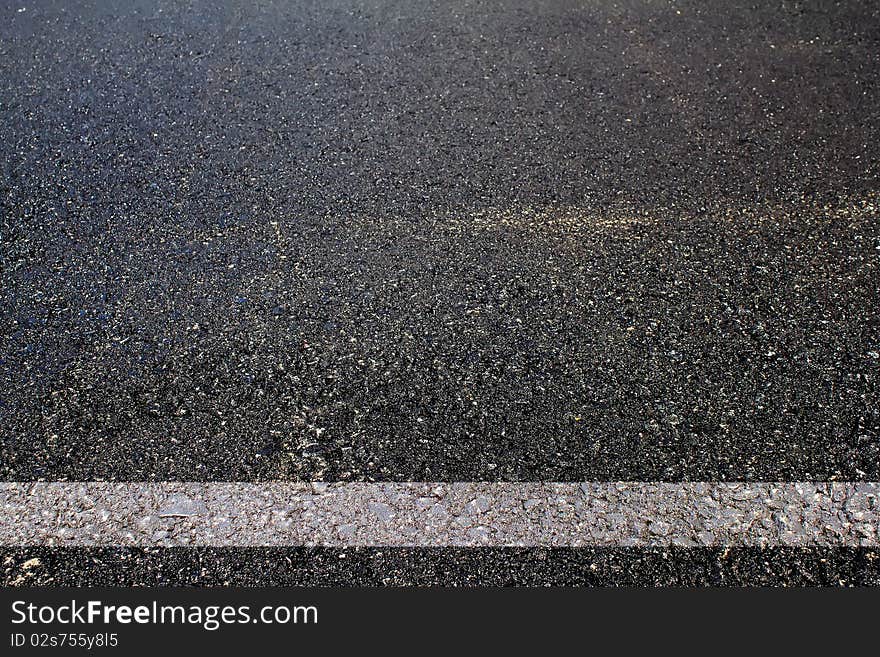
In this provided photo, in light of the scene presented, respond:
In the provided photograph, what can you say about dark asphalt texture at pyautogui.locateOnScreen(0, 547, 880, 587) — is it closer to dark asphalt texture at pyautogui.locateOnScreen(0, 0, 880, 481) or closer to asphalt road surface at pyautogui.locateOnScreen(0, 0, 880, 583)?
asphalt road surface at pyautogui.locateOnScreen(0, 0, 880, 583)

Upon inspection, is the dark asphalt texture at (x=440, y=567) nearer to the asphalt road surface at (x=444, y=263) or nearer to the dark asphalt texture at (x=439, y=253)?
the asphalt road surface at (x=444, y=263)

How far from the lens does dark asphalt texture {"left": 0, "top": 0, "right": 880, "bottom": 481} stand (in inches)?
93.1

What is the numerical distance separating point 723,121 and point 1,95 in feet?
12.2

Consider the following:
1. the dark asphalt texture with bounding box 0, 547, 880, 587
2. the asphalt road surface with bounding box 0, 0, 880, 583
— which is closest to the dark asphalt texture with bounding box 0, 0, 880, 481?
the asphalt road surface with bounding box 0, 0, 880, 583

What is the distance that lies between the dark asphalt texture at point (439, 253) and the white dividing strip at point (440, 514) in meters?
0.06

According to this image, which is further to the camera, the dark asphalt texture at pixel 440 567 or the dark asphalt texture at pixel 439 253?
the dark asphalt texture at pixel 439 253

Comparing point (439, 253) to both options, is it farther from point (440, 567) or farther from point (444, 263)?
point (440, 567)

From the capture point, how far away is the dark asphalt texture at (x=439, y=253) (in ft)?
7.76

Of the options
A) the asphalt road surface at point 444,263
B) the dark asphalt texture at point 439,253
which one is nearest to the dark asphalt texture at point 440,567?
the asphalt road surface at point 444,263

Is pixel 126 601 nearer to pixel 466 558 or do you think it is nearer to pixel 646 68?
pixel 466 558

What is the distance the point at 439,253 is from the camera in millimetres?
3098

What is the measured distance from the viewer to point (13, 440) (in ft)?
7.71

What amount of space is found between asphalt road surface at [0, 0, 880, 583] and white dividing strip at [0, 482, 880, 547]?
0.16ft

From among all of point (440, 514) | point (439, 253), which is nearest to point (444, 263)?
point (439, 253)
